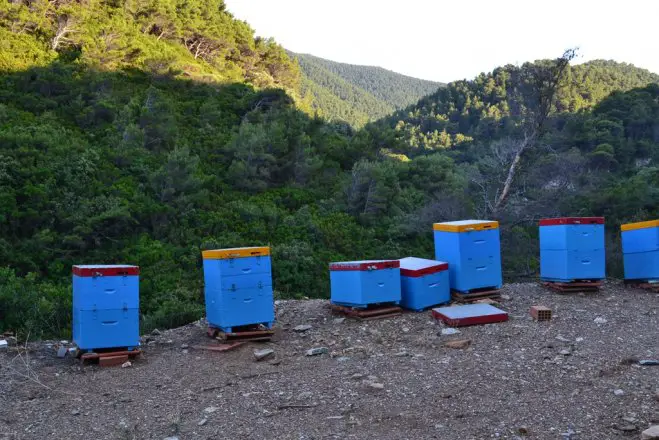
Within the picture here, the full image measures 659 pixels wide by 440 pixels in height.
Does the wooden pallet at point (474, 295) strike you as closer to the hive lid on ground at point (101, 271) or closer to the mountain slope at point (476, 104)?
the hive lid on ground at point (101, 271)

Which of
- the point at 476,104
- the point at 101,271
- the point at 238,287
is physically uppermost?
the point at 476,104

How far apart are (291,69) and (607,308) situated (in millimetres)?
38348

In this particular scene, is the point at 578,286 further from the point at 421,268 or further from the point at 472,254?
the point at 421,268

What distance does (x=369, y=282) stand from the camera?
823 cm

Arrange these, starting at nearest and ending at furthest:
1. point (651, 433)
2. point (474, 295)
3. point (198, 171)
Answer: point (651, 433) < point (474, 295) < point (198, 171)

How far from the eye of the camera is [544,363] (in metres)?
6.05

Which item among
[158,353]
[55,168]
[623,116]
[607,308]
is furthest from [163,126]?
[623,116]

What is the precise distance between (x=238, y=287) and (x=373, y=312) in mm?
2136

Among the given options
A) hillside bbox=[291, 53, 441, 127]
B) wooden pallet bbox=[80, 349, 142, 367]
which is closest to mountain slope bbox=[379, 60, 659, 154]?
hillside bbox=[291, 53, 441, 127]

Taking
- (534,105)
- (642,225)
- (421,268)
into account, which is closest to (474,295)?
(421,268)

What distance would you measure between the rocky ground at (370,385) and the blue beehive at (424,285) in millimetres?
304

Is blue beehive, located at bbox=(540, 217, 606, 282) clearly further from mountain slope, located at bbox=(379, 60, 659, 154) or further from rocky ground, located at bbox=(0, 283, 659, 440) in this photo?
mountain slope, located at bbox=(379, 60, 659, 154)

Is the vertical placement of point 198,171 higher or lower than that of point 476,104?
lower

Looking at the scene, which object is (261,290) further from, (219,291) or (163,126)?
(163,126)
